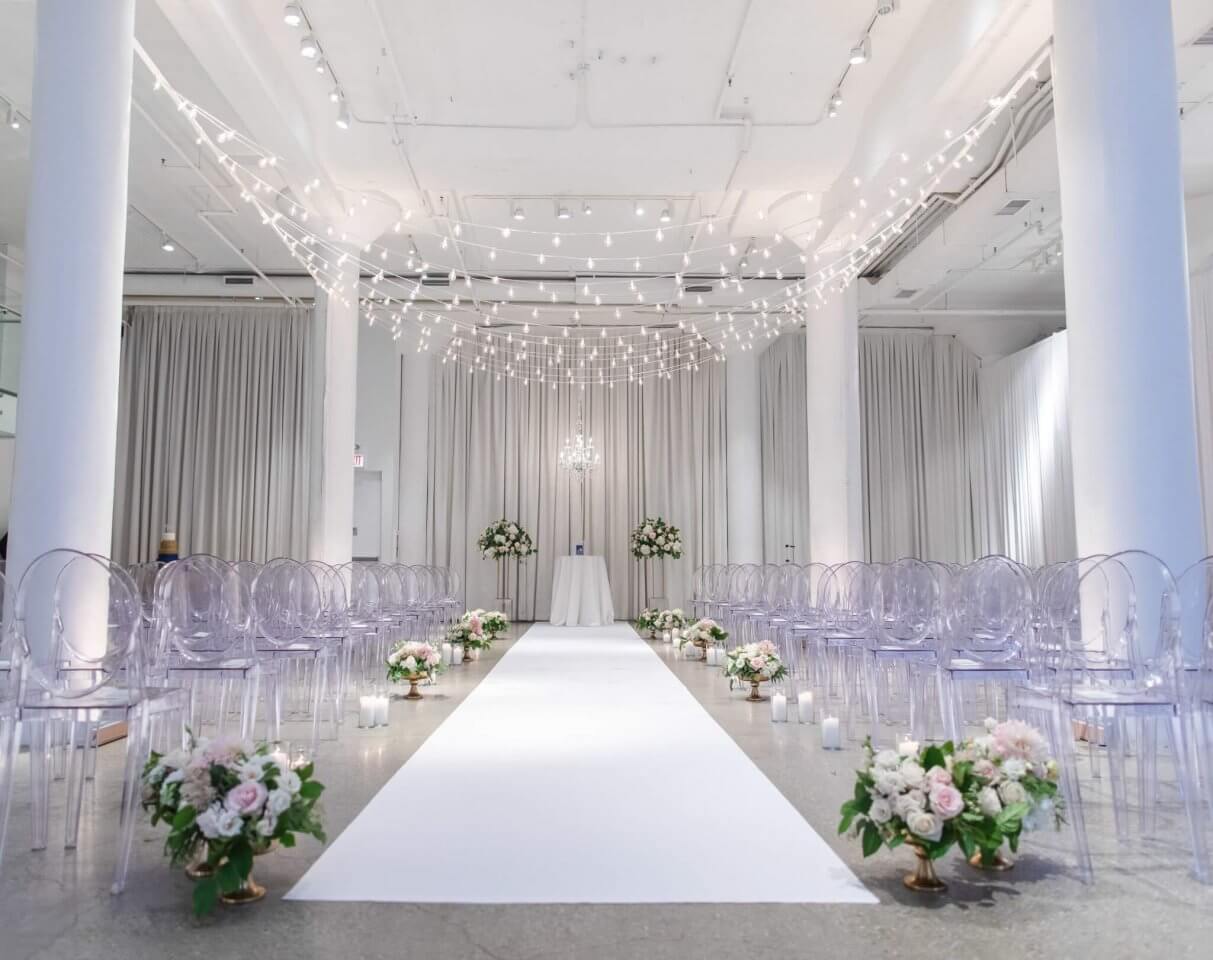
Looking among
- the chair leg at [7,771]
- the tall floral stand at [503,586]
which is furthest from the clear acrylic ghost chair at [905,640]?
the tall floral stand at [503,586]

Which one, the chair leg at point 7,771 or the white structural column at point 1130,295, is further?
the white structural column at point 1130,295

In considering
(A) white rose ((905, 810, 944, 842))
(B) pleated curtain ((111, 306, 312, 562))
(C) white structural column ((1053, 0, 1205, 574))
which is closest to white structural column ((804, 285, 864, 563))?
(C) white structural column ((1053, 0, 1205, 574))

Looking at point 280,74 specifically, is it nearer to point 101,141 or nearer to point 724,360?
point 101,141

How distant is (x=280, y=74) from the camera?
24.3 ft

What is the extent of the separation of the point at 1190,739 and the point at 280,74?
23.9 ft

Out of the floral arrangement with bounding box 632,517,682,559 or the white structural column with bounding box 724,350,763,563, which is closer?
the floral arrangement with bounding box 632,517,682,559

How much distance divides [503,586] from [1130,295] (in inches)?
421

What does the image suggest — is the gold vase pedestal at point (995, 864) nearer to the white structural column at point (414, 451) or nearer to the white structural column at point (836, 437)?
the white structural column at point (836, 437)

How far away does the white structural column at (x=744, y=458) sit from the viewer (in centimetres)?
1381

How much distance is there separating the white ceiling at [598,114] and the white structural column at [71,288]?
5.09ft

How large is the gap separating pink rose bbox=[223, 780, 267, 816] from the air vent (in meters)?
8.18

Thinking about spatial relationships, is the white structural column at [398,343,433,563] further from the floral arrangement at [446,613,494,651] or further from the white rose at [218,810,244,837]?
the white rose at [218,810,244,837]

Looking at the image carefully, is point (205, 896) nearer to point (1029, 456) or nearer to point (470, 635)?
point (470, 635)

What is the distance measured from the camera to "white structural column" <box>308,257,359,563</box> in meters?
9.33
